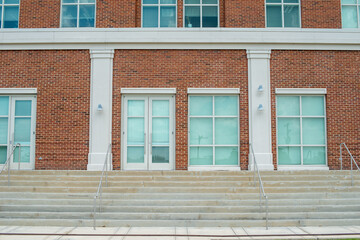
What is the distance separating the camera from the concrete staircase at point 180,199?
26.5 ft

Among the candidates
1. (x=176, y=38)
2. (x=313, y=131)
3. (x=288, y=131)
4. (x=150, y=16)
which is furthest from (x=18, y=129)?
(x=313, y=131)

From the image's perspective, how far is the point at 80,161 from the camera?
11117mm

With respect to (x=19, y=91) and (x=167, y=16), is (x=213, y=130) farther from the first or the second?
(x=19, y=91)

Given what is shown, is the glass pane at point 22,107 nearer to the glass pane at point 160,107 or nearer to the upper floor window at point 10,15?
the upper floor window at point 10,15

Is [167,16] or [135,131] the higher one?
[167,16]

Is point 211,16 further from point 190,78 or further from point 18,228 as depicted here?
point 18,228

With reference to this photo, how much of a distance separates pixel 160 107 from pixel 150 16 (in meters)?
3.38

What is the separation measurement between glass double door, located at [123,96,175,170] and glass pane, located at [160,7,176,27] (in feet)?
8.99

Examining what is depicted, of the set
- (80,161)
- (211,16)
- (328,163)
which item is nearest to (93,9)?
(211,16)

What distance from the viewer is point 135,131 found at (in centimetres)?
1143

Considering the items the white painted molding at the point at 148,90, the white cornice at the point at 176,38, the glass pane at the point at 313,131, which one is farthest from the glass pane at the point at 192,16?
the glass pane at the point at 313,131

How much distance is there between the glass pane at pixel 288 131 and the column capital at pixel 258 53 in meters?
2.24

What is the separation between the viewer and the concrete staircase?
318 inches

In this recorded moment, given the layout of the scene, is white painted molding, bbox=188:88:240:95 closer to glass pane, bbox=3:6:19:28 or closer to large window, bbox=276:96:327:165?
large window, bbox=276:96:327:165
